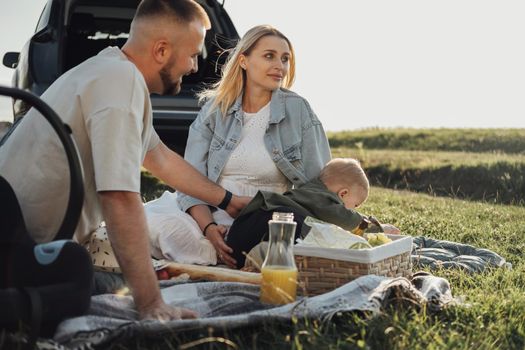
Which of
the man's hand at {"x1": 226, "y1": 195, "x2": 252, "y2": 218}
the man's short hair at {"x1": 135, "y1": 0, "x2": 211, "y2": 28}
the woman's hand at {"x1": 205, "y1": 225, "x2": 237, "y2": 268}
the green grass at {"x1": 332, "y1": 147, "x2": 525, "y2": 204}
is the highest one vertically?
the man's short hair at {"x1": 135, "y1": 0, "x2": 211, "y2": 28}

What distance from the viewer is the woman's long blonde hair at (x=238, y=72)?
4.67m

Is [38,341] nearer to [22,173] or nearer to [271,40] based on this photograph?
[22,173]

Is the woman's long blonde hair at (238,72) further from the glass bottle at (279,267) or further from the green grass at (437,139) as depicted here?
the green grass at (437,139)

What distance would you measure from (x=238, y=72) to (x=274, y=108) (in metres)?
0.31

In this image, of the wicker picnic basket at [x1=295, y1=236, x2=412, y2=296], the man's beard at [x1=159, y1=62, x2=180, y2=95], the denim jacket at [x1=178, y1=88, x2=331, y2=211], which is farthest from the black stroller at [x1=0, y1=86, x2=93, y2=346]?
the denim jacket at [x1=178, y1=88, x2=331, y2=211]

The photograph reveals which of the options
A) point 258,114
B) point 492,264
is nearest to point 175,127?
point 258,114

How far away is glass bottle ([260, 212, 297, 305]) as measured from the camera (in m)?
3.28

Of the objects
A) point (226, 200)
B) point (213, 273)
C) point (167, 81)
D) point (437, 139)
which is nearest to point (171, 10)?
point (167, 81)

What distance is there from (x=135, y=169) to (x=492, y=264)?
2.36 metres

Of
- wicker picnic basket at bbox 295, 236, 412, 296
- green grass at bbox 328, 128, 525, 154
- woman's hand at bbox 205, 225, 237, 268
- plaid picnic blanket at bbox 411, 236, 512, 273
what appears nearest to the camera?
wicker picnic basket at bbox 295, 236, 412, 296

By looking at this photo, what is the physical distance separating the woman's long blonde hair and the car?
26.1 inches

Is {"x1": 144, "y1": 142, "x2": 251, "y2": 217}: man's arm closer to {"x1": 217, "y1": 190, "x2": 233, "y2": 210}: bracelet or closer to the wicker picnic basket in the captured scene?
{"x1": 217, "y1": 190, "x2": 233, "y2": 210}: bracelet

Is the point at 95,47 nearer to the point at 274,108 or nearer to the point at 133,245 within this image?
the point at 274,108

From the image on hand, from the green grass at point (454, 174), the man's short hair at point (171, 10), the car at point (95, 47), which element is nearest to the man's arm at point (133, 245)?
the man's short hair at point (171, 10)
